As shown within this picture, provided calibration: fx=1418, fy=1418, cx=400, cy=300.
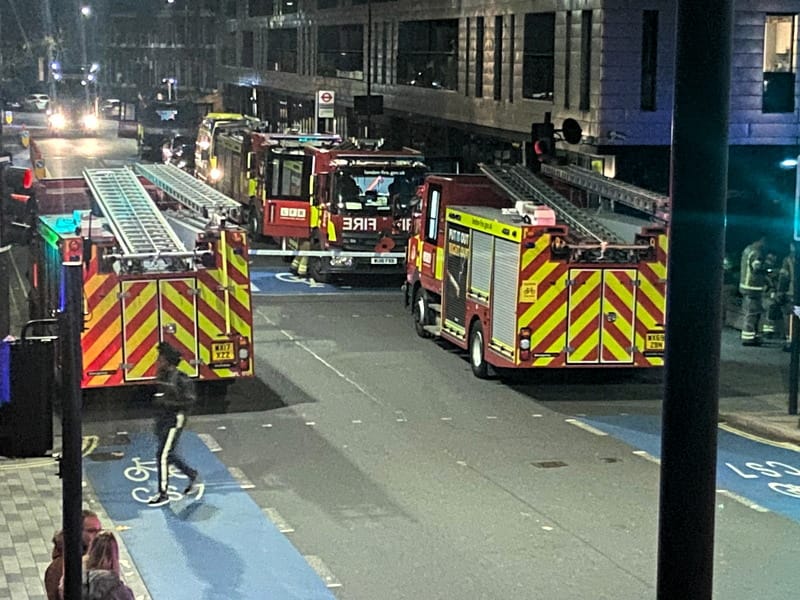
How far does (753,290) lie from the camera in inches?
838

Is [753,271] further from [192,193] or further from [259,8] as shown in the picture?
[259,8]

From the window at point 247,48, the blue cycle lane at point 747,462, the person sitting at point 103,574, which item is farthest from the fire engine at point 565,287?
the window at point 247,48

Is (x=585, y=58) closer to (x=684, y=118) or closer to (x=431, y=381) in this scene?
(x=431, y=381)

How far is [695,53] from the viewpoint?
12.4 feet

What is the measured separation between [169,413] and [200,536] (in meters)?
1.46

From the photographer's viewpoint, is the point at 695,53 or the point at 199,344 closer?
the point at 695,53

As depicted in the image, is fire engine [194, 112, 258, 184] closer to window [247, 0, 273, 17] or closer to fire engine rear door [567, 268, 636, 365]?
fire engine rear door [567, 268, 636, 365]

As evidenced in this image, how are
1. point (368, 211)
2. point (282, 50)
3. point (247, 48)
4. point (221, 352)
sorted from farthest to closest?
1. point (247, 48)
2. point (282, 50)
3. point (368, 211)
4. point (221, 352)

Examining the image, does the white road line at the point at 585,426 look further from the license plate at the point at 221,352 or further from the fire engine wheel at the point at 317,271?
the fire engine wheel at the point at 317,271

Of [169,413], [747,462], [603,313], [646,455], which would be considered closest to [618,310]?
[603,313]

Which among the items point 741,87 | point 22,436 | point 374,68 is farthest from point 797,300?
point 374,68

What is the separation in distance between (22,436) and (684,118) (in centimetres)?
350

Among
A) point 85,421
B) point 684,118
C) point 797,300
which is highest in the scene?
point 684,118

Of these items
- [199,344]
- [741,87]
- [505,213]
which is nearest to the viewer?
[199,344]
